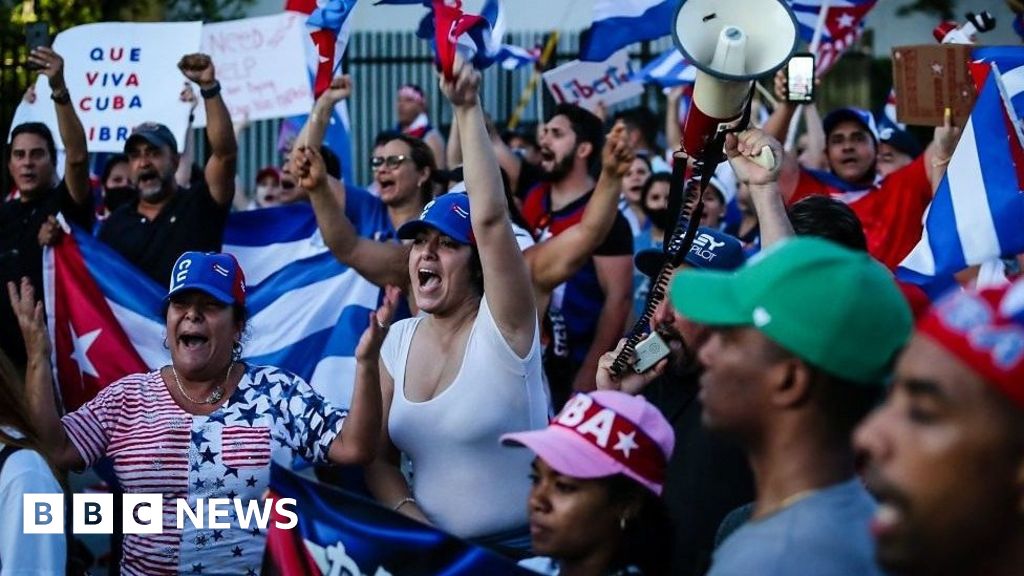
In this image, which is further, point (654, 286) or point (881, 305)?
point (654, 286)

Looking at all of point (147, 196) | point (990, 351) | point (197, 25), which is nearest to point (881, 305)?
point (990, 351)

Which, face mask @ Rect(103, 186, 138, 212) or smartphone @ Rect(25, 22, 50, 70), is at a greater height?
smartphone @ Rect(25, 22, 50, 70)

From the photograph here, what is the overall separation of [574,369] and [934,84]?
2.13 metres

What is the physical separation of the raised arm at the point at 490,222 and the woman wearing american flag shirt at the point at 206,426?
314 mm

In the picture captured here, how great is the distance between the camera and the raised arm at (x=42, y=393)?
5.12m

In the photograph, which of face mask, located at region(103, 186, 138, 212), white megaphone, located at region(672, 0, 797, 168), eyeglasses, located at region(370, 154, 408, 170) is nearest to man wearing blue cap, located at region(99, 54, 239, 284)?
eyeglasses, located at region(370, 154, 408, 170)

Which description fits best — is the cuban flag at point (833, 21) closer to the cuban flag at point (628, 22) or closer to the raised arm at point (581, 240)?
the cuban flag at point (628, 22)

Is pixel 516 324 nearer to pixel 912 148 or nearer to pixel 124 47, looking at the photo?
pixel 912 148

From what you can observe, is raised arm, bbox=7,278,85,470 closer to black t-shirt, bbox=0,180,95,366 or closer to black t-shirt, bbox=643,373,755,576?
black t-shirt, bbox=643,373,755,576

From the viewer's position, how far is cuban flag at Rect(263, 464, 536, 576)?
378 cm

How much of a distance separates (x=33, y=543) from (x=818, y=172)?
502cm

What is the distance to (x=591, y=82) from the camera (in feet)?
35.4

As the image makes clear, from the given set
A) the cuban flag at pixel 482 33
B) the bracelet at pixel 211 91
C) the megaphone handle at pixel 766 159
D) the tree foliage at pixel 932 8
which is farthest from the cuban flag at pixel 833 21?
the tree foliage at pixel 932 8

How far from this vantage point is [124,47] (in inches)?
371
